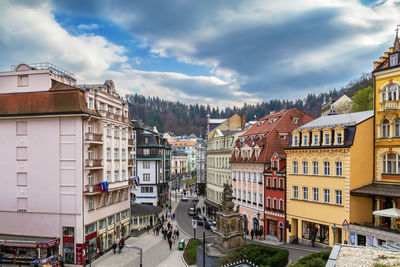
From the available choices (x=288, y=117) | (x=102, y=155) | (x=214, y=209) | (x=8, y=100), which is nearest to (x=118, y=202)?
(x=102, y=155)

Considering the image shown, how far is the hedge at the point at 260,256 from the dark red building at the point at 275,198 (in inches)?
541

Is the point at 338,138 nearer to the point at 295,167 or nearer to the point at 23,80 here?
the point at 295,167

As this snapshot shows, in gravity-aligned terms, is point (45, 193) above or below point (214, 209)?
above

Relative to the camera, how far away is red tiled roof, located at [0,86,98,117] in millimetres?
35969

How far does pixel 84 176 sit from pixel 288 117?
2991cm

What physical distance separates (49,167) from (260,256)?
23753mm

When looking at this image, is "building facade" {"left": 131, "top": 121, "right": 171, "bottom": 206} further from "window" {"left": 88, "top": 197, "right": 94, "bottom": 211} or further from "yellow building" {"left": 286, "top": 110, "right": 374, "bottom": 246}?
"yellow building" {"left": 286, "top": 110, "right": 374, "bottom": 246}

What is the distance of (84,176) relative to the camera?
36.2 m

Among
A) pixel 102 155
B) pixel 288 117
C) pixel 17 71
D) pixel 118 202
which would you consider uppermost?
pixel 17 71

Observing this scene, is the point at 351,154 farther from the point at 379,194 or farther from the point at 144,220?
the point at 144,220

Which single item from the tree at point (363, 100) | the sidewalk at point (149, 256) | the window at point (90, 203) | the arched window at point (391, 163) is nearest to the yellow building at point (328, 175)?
the arched window at point (391, 163)

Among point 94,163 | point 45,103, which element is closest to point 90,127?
point 94,163

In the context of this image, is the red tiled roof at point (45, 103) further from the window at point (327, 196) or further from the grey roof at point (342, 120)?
the window at point (327, 196)

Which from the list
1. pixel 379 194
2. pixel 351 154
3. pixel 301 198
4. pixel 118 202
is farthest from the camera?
pixel 118 202
